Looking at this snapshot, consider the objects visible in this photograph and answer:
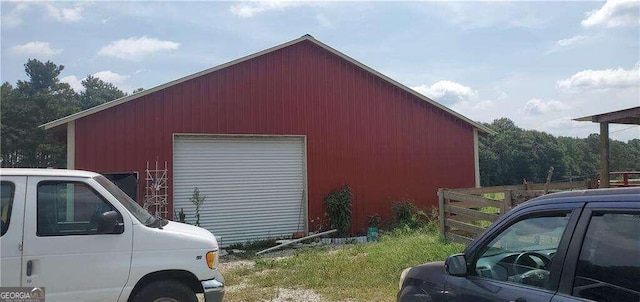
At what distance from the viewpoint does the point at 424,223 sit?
49.3 feet

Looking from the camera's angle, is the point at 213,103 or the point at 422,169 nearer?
the point at 213,103

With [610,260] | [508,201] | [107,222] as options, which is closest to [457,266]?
[610,260]

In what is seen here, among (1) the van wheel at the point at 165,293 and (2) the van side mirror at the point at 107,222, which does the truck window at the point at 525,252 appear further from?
(2) the van side mirror at the point at 107,222

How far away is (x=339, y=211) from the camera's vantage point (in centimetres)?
1449

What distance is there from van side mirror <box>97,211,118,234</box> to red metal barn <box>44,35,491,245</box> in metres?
8.24

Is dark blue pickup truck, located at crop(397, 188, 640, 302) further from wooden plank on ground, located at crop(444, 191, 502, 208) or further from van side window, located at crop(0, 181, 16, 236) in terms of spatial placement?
wooden plank on ground, located at crop(444, 191, 502, 208)

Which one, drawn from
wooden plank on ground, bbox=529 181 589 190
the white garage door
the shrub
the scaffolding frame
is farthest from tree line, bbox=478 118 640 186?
the scaffolding frame

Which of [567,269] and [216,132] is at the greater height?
[216,132]

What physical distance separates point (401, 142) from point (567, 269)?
538 inches

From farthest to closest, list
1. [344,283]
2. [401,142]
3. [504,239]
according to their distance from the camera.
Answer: [401,142] → [344,283] → [504,239]

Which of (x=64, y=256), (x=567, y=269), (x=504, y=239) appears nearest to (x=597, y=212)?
(x=567, y=269)

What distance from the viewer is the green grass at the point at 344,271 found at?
762 centimetres

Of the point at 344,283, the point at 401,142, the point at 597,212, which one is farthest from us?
the point at 401,142

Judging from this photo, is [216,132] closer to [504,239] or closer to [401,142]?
[401,142]
